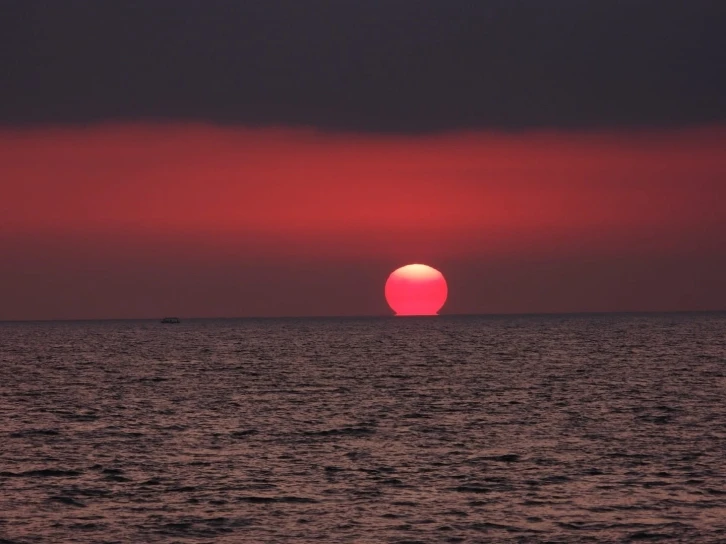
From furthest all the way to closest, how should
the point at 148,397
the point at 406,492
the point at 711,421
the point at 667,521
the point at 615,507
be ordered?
the point at 148,397 → the point at 711,421 → the point at 406,492 → the point at 615,507 → the point at 667,521

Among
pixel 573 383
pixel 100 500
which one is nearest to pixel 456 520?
pixel 100 500

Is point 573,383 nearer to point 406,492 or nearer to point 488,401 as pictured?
point 488,401

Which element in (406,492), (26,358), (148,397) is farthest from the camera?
(26,358)

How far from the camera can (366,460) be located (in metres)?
51.9

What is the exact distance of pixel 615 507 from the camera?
40594mm

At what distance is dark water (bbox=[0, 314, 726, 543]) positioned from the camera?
38.1m

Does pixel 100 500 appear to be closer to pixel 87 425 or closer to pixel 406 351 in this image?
pixel 87 425

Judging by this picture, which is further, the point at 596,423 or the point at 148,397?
the point at 148,397

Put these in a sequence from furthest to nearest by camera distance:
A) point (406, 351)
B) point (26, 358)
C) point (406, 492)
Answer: point (406, 351) < point (26, 358) < point (406, 492)

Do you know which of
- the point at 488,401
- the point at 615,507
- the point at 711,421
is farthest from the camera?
the point at 488,401

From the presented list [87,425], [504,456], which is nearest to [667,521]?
[504,456]

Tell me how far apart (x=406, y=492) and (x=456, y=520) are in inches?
203

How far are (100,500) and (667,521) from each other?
21461mm

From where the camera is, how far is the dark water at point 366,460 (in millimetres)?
38094
